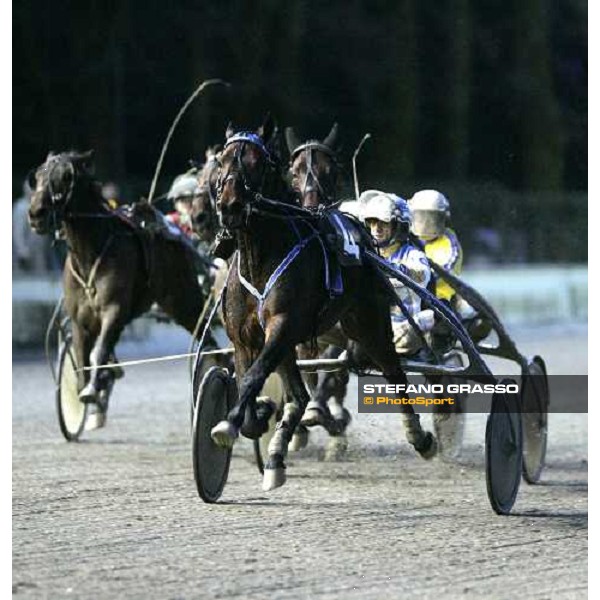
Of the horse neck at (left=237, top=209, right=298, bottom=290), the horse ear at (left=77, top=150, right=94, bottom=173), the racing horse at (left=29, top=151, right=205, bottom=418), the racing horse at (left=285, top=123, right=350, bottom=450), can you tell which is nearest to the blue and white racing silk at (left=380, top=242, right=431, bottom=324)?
the racing horse at (left=285, top=123, right=350, bottom=450)

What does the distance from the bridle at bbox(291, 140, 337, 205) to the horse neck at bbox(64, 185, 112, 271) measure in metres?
2.12

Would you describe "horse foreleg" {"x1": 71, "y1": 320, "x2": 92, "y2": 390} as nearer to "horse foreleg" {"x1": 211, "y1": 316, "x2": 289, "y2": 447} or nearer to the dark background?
"horse foreleg" {"x1": 211, "y1": 316, "x2": 289, "y2": 447}

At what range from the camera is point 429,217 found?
29.7 feet

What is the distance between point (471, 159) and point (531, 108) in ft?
3.93

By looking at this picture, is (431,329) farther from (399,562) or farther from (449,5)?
(449,5)

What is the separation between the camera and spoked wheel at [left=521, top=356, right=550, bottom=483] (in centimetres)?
855

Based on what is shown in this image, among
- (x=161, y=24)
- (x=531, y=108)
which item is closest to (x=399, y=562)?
(x=161, y=24)

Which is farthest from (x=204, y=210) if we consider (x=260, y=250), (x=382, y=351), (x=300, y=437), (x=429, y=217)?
(x=260, y=250)

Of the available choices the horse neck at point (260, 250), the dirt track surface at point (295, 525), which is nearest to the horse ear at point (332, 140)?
the horse neck at point (260, 250)

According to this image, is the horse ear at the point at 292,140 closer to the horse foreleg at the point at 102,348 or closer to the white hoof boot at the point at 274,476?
the horse foreleg at the point at 102,348

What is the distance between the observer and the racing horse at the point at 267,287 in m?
6.86

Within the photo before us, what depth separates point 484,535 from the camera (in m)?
→ 6.91

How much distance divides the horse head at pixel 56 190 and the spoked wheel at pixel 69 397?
852 mm

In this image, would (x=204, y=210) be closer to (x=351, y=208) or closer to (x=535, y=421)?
(x=351, y=208)
